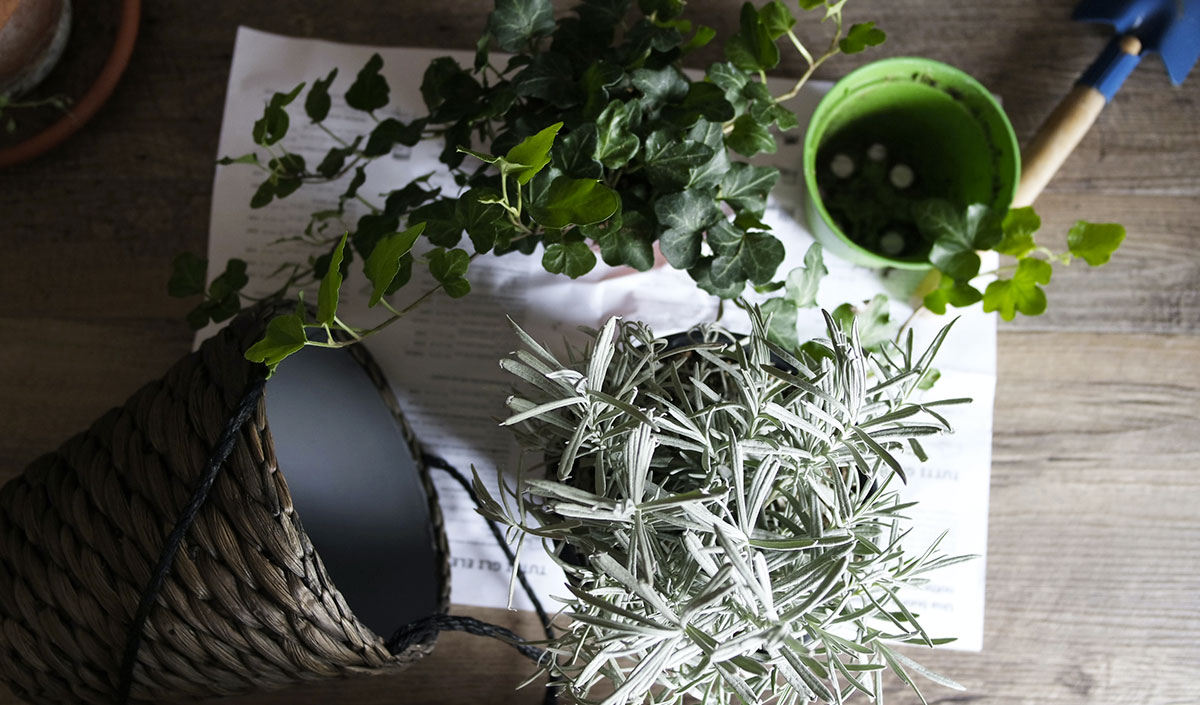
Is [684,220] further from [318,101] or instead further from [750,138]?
[318,101]

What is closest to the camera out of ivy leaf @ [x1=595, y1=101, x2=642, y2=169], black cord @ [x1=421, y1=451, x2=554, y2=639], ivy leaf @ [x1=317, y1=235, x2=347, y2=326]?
ivy leaf @ [x1=317, y1=235, x2=347, y2=326]

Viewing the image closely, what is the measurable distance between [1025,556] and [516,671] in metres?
0.56

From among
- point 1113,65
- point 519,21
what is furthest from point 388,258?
point 1113,65

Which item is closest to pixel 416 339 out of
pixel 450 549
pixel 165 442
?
pixel 450 549

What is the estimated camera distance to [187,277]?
698 millimetres

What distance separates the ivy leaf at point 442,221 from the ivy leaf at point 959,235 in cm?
44

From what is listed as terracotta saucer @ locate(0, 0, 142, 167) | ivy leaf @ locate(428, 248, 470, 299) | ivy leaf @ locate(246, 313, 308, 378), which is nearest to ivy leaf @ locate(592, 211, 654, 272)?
ivy leaf @ locate(428, 248, 470, 299)

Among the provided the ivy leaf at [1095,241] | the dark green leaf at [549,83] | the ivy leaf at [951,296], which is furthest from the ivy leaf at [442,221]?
the ivy leaf at [1095,241]

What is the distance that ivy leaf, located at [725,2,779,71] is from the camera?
585 millimetres

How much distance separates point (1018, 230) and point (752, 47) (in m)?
0.30

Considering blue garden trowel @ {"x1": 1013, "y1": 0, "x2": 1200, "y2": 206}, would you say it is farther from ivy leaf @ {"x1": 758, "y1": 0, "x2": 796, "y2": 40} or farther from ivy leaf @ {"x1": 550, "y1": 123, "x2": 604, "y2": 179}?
ivy leaf @ {"x1": 550, "y1": 123, "x2": 604, "y2": 179}

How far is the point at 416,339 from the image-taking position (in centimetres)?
81

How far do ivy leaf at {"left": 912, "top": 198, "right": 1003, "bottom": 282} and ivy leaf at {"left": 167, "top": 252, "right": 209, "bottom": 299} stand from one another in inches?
26.9

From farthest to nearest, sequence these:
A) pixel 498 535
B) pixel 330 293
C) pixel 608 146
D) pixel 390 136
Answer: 1. pixel 498 535
2. pixel 390 136
3. pixel 608 146
4. pixel 330 293
